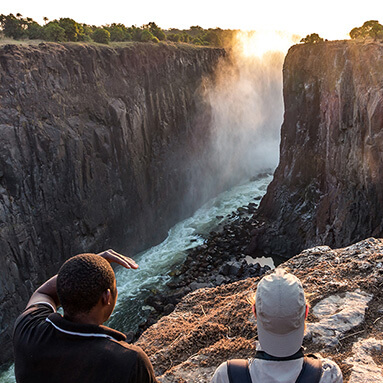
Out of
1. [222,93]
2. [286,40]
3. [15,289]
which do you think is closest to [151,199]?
[15,289]

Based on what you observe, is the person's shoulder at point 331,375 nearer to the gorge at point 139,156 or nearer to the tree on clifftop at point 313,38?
the gorge at point 139,156

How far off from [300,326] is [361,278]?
17.6 ft

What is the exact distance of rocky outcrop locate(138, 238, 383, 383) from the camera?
5.27 meters

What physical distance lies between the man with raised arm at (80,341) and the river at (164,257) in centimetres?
2001

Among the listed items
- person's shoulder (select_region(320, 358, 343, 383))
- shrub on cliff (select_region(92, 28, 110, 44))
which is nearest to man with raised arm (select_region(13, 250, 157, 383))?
person's shoulder (select_region(320, 358, 343, 383))

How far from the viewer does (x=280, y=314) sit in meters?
2.66

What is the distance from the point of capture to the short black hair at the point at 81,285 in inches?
112

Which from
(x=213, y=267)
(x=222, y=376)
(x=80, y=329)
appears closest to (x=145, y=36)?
(x=213, y=267)

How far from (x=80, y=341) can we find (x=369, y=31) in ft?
107

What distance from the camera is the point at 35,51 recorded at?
25688 mm

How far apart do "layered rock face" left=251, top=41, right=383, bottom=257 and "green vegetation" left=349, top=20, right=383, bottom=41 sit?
2427 millimetres

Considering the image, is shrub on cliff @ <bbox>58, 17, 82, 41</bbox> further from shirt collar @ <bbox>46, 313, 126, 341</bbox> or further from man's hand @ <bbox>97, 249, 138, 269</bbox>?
shirt collar @ <bbox>46, 313, 126, 341</bbox>

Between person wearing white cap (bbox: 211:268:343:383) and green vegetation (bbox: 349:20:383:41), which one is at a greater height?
green vegetation (bbox: 349:20:383:41)

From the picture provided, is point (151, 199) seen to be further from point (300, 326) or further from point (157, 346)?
point (300, 326)
